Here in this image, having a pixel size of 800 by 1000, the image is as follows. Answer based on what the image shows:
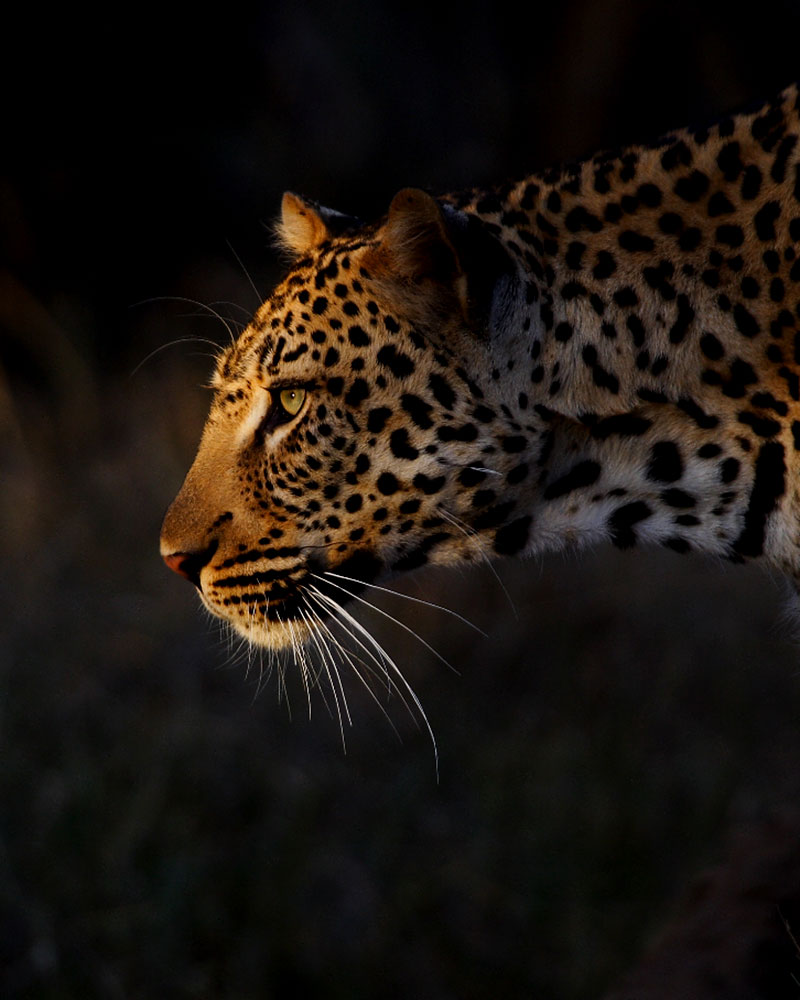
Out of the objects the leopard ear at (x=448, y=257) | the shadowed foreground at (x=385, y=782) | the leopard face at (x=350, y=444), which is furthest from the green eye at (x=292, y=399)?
the shadowed foreground at (x=385, y=782)

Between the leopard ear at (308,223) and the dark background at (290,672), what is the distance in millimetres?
1724

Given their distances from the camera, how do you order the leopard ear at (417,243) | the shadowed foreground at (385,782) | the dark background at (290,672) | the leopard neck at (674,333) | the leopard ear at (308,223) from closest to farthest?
the leopard ear at (417,243)
the leopard neck at (674,333)
the leopard ear at (308,223)
the shadowed foreground at (385,782)
the dark background at (290,672)

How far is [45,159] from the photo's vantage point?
1296 centimetres

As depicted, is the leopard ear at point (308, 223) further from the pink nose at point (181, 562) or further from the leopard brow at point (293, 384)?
the pink nose at point (181, 562)

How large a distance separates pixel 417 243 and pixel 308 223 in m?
0.92

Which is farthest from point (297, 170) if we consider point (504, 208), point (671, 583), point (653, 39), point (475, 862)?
point (504, 208)

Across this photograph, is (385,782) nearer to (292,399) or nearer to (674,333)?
(292,399)

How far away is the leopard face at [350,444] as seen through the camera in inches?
164

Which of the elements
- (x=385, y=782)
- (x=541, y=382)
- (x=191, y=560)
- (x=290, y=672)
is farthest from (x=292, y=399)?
(x=290, y=672)

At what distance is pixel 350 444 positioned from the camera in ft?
14.0

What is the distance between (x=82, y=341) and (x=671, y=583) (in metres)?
5.72

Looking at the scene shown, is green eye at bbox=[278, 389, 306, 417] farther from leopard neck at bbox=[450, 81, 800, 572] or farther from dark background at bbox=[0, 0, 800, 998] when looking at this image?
dark background at bbox=[0, 0, 800, 998]

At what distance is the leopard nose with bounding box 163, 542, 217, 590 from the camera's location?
4457mm

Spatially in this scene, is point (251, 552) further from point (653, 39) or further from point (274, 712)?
point (653, 39)
